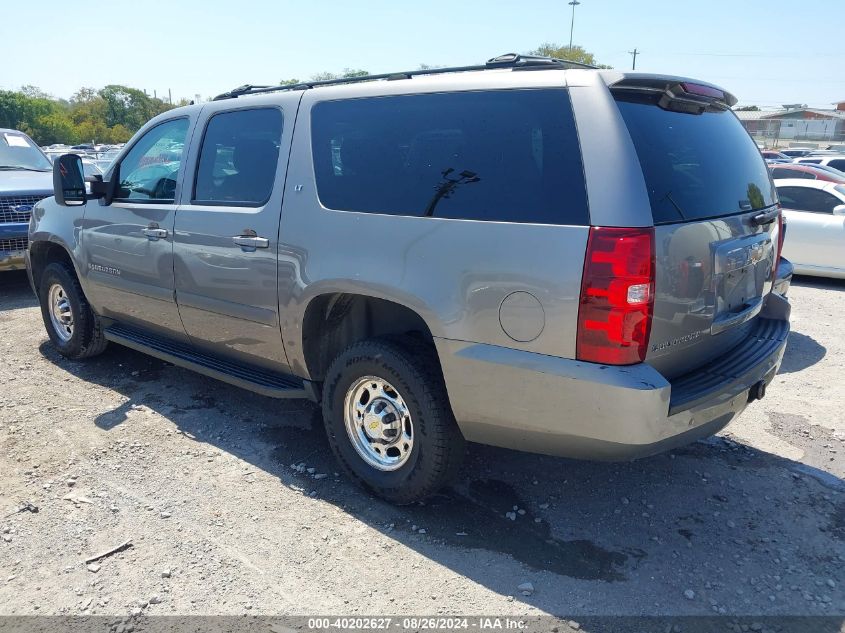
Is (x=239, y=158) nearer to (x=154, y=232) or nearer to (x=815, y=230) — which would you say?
(x=154, y=232)

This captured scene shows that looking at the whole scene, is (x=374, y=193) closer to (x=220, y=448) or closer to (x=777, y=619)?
(x=220, y=448)

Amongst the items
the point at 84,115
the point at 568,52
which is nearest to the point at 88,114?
the point at 84,115

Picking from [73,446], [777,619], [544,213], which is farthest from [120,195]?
[777,619]

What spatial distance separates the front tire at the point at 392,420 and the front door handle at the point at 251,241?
77 cm

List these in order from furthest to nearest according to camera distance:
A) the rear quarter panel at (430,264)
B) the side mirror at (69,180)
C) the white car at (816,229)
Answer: the white car at (816,229), the side mirror at (69,180), the rear quarter panel at (430,264)

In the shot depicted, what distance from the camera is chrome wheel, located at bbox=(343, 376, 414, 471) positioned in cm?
321

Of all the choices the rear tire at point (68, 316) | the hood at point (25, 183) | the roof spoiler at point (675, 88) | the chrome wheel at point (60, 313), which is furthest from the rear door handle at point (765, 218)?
the hood at point (25, 183)

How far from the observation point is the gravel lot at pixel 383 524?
2.65 m

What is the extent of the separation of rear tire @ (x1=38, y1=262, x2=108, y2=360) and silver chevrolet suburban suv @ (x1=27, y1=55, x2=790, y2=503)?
1439 millimetres

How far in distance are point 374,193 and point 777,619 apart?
248 centimetres

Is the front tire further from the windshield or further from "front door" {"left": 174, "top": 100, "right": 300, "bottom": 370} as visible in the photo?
the windshield

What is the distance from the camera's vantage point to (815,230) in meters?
8.60

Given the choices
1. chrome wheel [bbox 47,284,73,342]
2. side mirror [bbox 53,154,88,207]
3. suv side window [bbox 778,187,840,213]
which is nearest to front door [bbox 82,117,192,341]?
side mirror [bbox 53,154,88,207]

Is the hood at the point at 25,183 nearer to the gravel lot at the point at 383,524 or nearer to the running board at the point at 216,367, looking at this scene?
the running board at the point at 216,367
